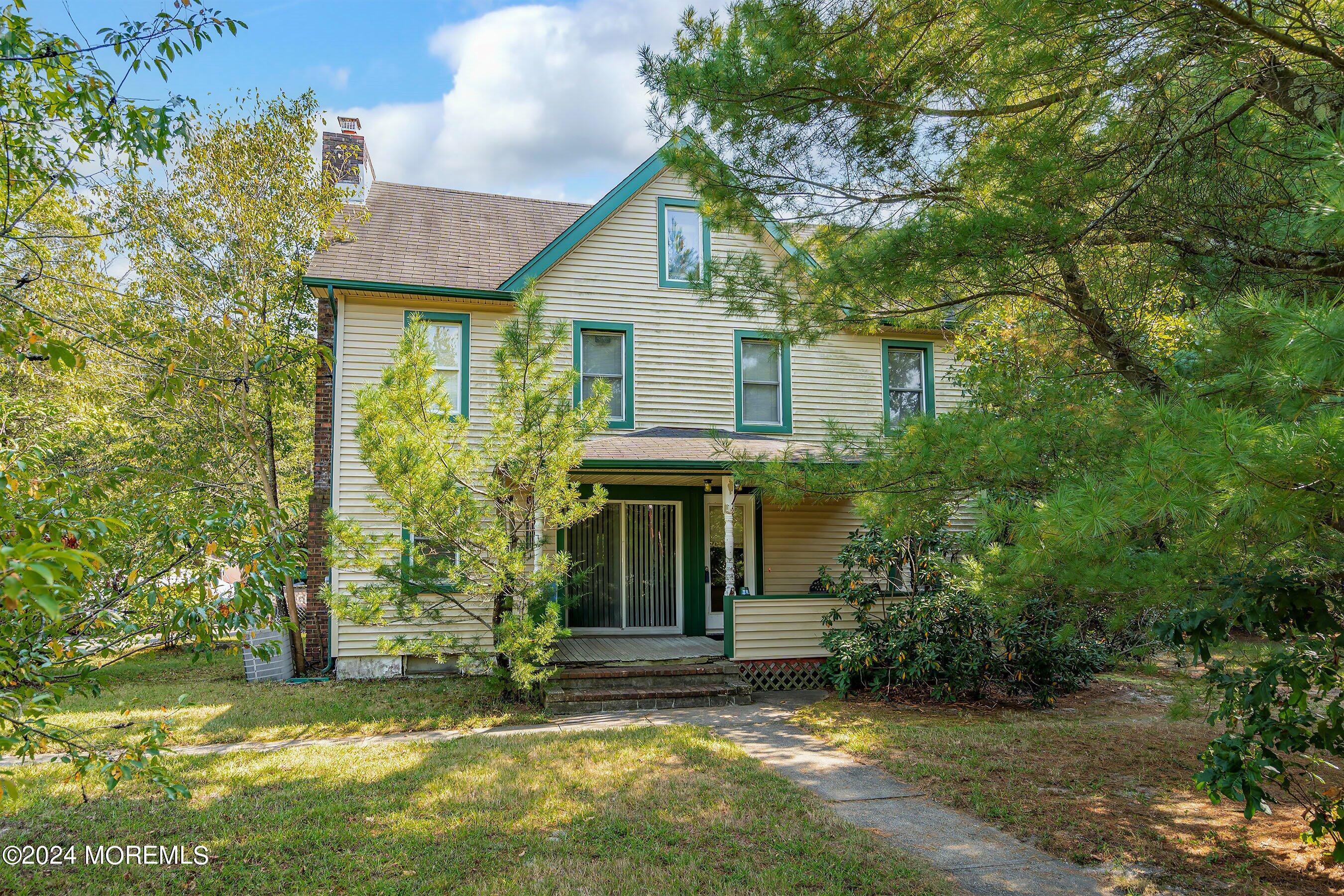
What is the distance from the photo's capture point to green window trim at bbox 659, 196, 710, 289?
12.7 meters

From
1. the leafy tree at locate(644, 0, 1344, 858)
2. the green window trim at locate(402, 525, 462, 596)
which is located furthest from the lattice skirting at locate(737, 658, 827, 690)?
the leafy tree at locate(644, 0, 1344, 858)

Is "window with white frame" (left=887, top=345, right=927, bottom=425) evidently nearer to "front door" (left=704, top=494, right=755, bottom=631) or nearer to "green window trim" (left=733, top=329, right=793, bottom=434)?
"green window trim" (left=733, top=329, right=793, bottom=434)

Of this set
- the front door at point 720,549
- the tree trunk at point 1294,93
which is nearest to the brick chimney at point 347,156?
the front door at point 720,549

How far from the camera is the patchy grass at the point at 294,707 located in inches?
319

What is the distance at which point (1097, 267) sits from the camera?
569 centimetres

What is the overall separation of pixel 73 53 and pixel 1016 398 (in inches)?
234

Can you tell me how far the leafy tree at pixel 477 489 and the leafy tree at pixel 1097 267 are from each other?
2.99 metres

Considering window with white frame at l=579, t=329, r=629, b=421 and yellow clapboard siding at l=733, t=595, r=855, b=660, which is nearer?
yellow clapboard siding at l=733, t=595, r=855, b=660

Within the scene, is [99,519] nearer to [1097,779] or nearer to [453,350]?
Answer: [1097,779]

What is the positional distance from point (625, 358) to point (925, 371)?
542 cm

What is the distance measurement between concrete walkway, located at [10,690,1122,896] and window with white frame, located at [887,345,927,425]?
560 centimetres

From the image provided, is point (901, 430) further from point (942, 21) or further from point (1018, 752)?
point (1018, 752)

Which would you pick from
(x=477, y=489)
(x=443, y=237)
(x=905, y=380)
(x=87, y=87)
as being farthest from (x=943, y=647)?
(x=443, y=237)

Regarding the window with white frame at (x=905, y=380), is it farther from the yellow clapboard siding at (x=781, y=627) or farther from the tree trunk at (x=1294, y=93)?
the tree trunk at (x=1294, y=93)
